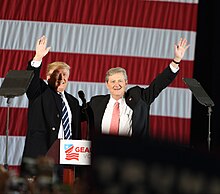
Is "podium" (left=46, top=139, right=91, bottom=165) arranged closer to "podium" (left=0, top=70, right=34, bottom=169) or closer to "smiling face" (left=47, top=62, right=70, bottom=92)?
"podium" (left=0, top=70, right=34, bottom=169)

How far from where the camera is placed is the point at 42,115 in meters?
4.52

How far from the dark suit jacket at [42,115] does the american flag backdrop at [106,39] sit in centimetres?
152

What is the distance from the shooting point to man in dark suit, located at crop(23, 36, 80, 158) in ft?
14.2

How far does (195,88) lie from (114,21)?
1.57 m

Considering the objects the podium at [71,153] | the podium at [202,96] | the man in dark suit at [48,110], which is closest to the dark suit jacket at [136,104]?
the man in dark suit at [48,110]

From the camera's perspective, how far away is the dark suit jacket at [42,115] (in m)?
4.35

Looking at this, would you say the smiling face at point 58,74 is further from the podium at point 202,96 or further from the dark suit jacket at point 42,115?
the podium at point 202,96

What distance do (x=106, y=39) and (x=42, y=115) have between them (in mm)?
1866

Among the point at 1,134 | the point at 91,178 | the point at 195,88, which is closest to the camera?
the point at 91,178

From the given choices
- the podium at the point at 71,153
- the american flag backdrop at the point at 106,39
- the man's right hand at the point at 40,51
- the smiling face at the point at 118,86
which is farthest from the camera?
the american flag backdrop at the point at 106,39

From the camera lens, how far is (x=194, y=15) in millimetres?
6137

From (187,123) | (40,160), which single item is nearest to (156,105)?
(187,123)

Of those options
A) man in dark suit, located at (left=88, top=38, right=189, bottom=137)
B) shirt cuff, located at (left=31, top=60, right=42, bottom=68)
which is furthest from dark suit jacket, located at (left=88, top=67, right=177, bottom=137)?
shirt cuff, located at (left=31, top=60, right=42, bottom=68)

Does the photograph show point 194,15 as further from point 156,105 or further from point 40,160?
point 40,160
